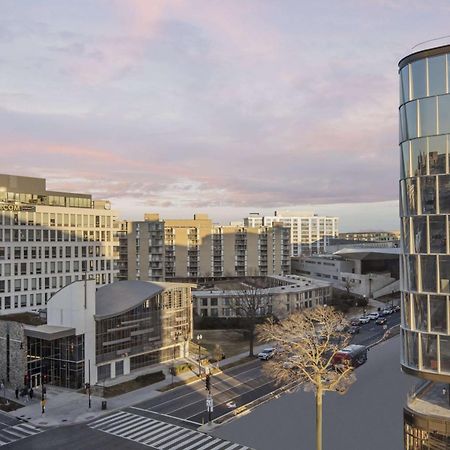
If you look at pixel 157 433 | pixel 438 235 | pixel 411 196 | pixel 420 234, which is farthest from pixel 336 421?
pixel 411 196

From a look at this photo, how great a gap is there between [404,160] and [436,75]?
5.87m

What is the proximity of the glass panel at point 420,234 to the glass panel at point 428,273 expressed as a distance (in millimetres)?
601

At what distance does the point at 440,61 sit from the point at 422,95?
2329 mm

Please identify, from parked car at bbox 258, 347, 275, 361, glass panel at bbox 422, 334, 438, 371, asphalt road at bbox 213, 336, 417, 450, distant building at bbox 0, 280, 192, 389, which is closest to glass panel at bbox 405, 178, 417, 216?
glass panel at bbox 422, 334, 438, 371

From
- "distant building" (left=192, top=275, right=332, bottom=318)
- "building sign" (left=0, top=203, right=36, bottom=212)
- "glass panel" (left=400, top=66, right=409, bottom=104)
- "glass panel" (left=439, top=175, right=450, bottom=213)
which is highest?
"glass panel" (left=400, top=66, right=409, bottom=104)

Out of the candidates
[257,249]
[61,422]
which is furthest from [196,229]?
[61,422]

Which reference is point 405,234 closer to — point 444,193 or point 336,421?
point 444,193

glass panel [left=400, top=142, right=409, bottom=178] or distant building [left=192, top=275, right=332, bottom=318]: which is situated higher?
glass panel [left=400, top=142, right=409, bottom=178]

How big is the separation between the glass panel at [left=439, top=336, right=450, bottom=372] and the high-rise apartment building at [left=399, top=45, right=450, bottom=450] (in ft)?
0.20

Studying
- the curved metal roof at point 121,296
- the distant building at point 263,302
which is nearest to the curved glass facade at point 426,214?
the curved metal roof at point 121,296

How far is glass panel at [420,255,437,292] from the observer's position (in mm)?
33097

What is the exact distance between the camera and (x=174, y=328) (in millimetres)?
65562

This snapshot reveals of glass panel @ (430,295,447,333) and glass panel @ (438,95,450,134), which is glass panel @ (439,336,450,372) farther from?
glass panel @ (438,95,450,134)

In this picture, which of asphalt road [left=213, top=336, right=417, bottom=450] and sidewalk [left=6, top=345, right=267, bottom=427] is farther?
sidewalk [left=6, top=345, right=267, bottom=427]
